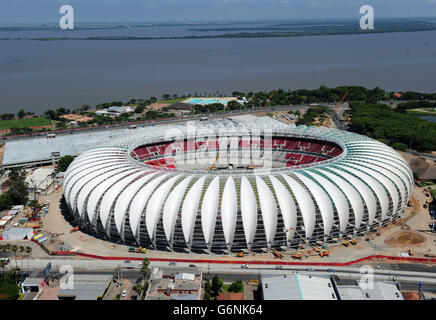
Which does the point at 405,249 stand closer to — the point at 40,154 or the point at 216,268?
the point at 216,268

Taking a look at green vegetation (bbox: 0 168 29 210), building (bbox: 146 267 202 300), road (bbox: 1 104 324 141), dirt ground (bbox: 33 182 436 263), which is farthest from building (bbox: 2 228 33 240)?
road (bbox: 1 104 324 141)

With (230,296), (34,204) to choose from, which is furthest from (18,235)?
(230,296)

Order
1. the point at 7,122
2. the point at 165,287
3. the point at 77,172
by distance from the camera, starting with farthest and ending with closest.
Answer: the point at 7,122 < the point at 77,172 < the point at 165,287

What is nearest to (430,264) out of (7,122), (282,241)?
(282,241)

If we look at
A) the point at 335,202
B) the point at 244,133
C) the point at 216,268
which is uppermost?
the point at 244,133

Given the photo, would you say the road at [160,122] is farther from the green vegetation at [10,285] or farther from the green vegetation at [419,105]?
the green vegetation at [10,285]

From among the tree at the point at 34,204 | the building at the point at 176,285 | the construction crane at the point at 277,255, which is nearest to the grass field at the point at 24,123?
the tree at the point at 34,204

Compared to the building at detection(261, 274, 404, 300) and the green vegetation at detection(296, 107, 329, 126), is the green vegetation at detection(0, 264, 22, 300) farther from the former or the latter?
the green vegetation at detection(296, 107, 329, 126)
